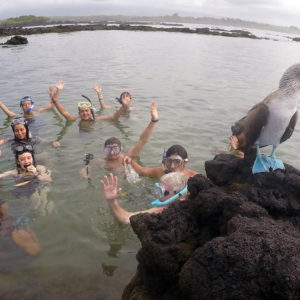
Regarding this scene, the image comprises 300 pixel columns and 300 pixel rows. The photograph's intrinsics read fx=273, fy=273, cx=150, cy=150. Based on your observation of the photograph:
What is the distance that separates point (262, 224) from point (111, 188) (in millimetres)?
2462

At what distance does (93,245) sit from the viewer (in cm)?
479

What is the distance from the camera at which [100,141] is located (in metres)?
9.04

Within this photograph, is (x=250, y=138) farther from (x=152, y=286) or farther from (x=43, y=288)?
(x=43, y=288)

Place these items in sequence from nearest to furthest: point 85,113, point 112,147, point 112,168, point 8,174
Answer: point 8,174 → point 112,147 → point 112,168 → point 85,113

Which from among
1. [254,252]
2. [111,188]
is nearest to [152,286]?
[254,252]

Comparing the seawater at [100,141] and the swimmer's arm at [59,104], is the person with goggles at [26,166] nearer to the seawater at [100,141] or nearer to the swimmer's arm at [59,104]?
the seawater at [100,141]

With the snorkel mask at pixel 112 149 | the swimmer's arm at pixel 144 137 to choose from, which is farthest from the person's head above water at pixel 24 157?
the swimmer's arm at pixel 144 137

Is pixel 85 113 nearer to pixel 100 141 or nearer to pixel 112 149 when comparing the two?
pixel 100 141

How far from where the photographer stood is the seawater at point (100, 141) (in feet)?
13.9

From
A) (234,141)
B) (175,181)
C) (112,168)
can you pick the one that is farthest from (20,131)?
(234,141)

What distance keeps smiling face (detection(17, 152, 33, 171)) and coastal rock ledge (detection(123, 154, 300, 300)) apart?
170 inches

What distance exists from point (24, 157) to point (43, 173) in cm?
61

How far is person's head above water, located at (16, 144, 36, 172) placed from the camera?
639 cm

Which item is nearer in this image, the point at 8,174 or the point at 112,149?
the point at 8,174
